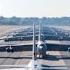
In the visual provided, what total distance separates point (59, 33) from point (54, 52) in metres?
6.72

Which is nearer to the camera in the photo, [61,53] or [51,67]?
[51,67]

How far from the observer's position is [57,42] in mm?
31297

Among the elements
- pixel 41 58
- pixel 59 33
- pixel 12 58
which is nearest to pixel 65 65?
pixel 41 58

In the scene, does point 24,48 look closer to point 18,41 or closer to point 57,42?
point 18,41

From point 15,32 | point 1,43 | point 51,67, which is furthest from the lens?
point 15,32

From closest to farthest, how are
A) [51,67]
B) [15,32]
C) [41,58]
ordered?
1. [51,67]
2. [41,58]
3. [15,32]

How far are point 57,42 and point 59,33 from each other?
1.70m

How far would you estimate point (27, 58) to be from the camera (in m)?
23.2

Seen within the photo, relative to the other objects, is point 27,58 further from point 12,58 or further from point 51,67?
point 51,67

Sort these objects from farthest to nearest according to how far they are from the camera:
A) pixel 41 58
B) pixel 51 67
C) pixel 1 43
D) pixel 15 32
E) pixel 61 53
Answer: pixel 15 32, pixel 1 43, pixel 61 53, pixel 41 58, pixel 51 67

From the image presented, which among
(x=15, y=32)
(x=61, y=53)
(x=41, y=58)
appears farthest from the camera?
(x=15, y=32)

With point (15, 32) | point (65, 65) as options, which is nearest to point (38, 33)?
point (15, 32)

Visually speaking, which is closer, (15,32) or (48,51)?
(48,51)

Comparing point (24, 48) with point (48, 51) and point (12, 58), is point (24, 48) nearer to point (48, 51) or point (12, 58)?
point (48, 51)
